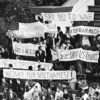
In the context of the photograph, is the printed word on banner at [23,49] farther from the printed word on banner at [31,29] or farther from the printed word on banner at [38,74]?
the printed word on banner at [38,74]

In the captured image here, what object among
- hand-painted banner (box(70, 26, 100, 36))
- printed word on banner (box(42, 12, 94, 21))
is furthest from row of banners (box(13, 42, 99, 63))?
printed word on banner (box(42, 12, 94, 21))

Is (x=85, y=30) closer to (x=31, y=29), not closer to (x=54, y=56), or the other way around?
(x=54, y=56)

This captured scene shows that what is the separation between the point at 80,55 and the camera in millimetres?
31125

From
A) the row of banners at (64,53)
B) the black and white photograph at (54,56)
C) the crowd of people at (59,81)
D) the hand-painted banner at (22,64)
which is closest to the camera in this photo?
the crowd of people at (59,81)

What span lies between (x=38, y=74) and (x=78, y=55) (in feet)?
5.83

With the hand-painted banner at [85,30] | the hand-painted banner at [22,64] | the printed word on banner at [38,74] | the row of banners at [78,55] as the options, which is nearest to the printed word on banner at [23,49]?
the hand-painted banner at [22,64]

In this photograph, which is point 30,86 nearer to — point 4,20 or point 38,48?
point 38,48

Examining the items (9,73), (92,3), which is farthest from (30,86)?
(92,3)

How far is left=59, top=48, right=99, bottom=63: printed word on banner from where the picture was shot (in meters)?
31.0

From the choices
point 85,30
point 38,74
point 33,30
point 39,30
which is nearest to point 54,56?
point 38,74

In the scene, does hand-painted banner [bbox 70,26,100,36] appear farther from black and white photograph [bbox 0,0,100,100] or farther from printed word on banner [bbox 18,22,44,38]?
printed word on banner [bbox 18,22,44,38]

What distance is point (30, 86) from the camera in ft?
103

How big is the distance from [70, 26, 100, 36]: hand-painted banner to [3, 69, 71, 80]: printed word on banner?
1589 mm

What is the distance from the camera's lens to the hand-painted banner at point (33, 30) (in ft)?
105
